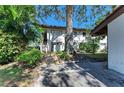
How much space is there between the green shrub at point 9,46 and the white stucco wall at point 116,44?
8.00m

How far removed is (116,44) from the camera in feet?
39.6

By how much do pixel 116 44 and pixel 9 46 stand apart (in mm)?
9017

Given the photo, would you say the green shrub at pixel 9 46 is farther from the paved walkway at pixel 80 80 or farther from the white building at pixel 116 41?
the white building at pixel 116 41

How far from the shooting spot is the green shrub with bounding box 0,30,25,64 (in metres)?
17.4

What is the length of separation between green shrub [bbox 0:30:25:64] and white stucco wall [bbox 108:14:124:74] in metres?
8.00

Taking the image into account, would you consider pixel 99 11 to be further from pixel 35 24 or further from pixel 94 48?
pixel 94 48

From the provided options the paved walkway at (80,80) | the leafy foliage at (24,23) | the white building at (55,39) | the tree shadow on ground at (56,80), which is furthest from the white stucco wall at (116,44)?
the white building at (55,39)

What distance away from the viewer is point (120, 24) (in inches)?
450

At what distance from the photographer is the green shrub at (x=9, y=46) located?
1739 centimetres

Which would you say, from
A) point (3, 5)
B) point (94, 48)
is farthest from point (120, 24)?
point (94, 48)

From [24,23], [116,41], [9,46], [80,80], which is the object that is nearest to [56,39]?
[24,23]

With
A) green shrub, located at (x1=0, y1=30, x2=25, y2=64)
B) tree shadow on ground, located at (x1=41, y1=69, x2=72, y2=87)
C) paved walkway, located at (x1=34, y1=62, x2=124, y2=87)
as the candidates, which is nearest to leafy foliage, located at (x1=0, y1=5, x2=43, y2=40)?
green shrub, located at (x1=0, y1=30, x2=25, y2=64)

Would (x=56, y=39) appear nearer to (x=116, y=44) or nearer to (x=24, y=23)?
(x=24, y=23)

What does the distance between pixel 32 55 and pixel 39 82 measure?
487 centimetres
